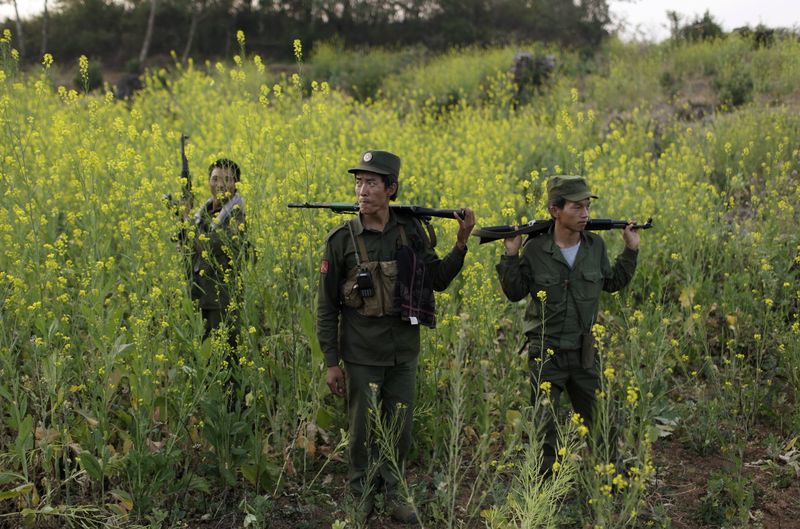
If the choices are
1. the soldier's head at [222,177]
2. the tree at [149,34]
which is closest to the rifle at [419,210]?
the soldier's head at [222,177]

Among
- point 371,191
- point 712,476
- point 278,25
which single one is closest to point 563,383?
point 712,476

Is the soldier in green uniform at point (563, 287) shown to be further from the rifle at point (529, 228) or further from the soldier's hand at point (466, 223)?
the soldier's hand at point (466, 223)

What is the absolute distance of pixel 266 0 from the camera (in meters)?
23.9

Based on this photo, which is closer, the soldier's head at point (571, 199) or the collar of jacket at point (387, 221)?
the collar of jacket at point (387, 221)

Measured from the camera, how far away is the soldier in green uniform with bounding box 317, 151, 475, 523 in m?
3.12

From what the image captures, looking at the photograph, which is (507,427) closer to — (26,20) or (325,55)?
(325,55)

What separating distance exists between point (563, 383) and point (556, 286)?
47 centimetres

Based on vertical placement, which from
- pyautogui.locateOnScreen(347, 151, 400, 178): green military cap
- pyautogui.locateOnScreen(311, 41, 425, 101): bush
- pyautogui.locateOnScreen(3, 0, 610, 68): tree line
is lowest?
pyautogui.locateOnScreen(347, 151, 400, 178): green military cap

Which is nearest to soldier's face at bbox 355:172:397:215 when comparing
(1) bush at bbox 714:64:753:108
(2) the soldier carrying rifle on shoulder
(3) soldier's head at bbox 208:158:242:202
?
(2) the soldier carrying rifle on shoulder

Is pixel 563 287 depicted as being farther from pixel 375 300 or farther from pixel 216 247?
pixel 216 247

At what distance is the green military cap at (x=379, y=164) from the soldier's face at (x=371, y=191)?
3 cm

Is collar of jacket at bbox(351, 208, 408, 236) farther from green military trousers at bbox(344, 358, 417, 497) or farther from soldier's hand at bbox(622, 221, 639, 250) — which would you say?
soldier's hand at bbox(622, 221, 639, 250)

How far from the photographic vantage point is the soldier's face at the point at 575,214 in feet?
10.8

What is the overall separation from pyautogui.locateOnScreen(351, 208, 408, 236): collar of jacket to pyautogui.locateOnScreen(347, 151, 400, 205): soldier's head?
106 mm
